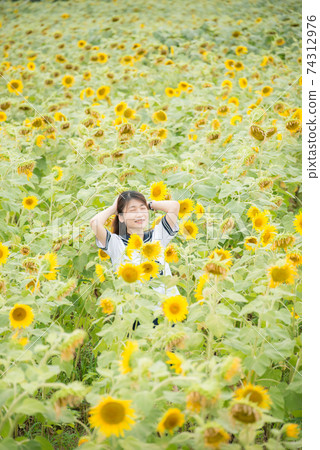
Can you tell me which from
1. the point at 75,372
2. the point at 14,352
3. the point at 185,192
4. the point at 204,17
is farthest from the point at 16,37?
the point at 14,352

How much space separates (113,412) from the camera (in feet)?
4.01

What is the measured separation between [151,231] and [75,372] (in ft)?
2.93

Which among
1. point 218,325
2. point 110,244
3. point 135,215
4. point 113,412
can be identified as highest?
point 113,412

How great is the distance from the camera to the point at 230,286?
2146 millimetres

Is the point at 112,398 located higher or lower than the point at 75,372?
higher

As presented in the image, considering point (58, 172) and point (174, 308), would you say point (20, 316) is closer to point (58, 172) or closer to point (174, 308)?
point (174, 308)

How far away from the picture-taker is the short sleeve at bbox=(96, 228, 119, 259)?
7.84 feet

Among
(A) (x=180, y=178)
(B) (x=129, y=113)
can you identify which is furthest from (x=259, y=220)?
(B) (x=129, y=113)

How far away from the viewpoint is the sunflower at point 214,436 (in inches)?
47.1

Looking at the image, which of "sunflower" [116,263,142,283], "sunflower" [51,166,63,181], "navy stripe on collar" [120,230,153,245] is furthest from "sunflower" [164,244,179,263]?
"sunflower" [51,166,63,181]

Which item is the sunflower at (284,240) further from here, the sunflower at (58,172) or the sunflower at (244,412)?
the sunflower at (58,172)

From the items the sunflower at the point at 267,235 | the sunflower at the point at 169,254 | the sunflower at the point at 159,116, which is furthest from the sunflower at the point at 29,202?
the sunflower at the point at 267,235
